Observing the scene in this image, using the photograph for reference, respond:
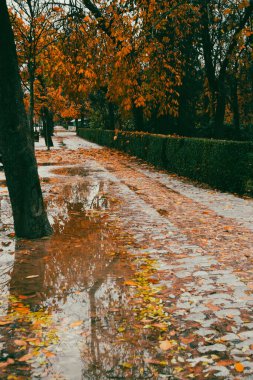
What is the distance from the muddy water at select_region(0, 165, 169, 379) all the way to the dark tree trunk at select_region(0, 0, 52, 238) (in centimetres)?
38

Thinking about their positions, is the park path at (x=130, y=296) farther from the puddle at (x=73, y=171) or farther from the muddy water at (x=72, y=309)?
the puddle at (x=73, y=171)

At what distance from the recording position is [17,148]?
7176mm

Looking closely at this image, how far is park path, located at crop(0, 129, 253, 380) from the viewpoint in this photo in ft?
11.7

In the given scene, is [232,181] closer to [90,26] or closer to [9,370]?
[90,26]

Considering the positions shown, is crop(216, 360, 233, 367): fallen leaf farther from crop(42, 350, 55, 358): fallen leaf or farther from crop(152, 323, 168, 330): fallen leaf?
crop(42, 350, 55, 358): fallen leaf

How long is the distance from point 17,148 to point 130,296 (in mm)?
3333

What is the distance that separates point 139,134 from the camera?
79.6 ft

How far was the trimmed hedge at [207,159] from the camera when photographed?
39.7 ft

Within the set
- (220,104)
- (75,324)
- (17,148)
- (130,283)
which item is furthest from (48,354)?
(220,104)

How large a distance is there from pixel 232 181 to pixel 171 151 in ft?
18.4

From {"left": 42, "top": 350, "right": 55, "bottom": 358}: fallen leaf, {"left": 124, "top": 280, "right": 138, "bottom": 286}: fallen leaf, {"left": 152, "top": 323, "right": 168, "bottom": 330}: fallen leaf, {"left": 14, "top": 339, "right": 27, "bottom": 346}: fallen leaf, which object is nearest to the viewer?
{"left": 42, "top": 350, "right": 55, "bottom": 358}: fallen leaf

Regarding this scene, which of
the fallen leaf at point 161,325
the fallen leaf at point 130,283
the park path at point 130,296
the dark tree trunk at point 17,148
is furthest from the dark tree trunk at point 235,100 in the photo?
the fallen leaf at point 161,325

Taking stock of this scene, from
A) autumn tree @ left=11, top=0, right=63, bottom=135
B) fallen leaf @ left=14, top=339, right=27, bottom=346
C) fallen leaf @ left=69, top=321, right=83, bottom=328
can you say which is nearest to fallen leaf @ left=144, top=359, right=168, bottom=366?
fallen leaf @ left=69, top=321, right=83, bottom=328

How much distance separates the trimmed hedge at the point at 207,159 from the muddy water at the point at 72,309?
194 inches
